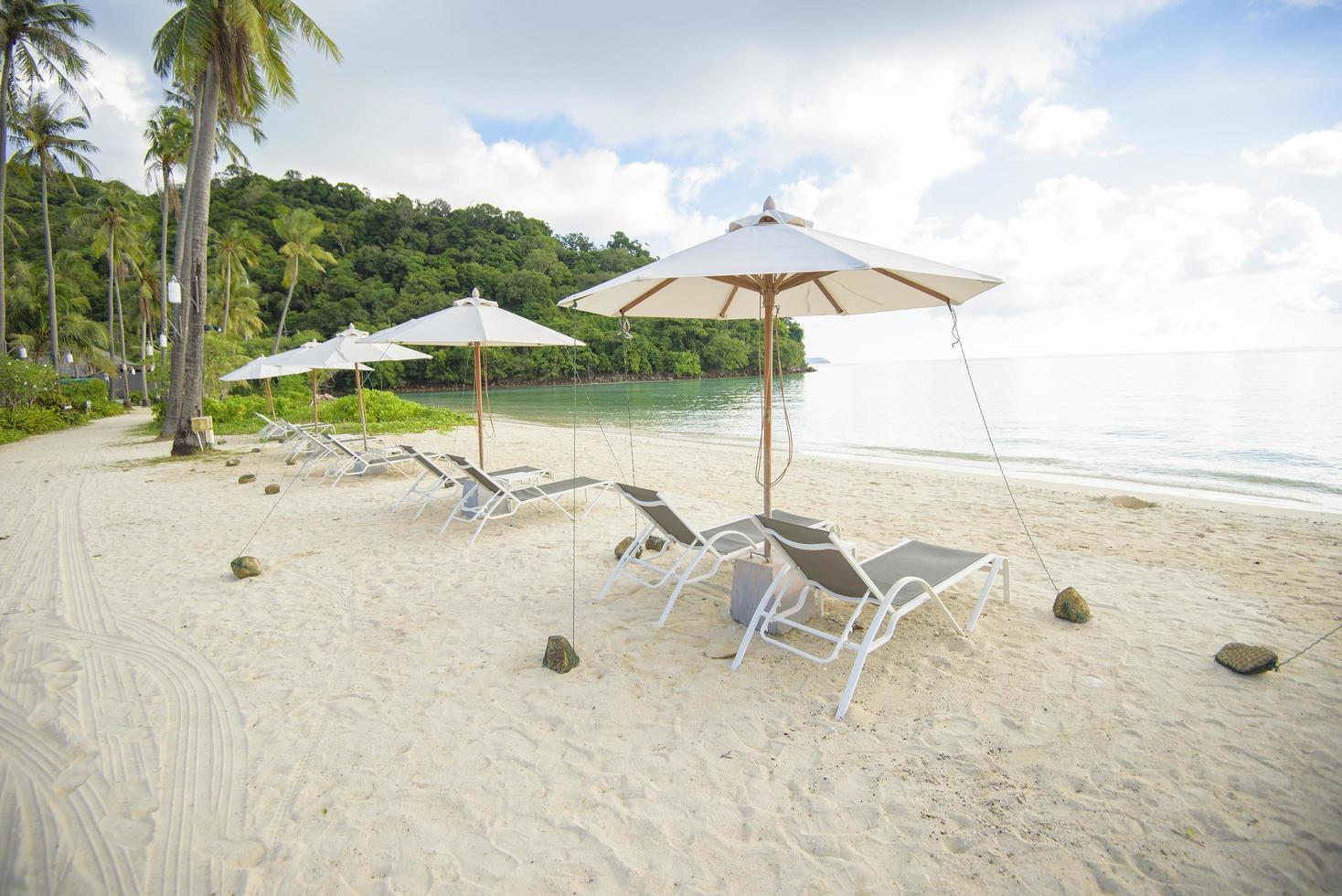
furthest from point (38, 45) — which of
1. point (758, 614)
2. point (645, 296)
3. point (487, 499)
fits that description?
point (758, 614)

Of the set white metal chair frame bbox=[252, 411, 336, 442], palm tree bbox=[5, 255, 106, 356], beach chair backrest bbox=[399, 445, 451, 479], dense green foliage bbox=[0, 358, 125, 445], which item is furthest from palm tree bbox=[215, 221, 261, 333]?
beach chair backrest bbox=[399, 445, 451, 479]

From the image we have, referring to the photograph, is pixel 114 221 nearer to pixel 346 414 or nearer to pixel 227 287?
pixel 227 287

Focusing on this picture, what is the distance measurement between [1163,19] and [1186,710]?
756 centimetres

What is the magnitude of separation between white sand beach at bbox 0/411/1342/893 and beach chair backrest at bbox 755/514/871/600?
0.43m

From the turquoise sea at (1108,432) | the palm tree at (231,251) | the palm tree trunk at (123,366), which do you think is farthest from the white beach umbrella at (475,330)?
the palm tree at (231,251)

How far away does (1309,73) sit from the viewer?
511cm

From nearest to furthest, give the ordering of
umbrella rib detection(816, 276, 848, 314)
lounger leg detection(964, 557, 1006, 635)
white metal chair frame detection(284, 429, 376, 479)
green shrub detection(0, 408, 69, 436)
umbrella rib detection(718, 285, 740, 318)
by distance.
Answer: lounger leg detection(964, 557, 1006, 635) < umbrella rib detection(816, 276, 848, 314) < umbrella rib detection(718, 285, 740, 318) < white metal chair frame detection(284, 429, 376, 479) < green shrub detection(0, 408, 69, 436)

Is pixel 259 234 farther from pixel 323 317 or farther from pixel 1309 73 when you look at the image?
pixel 1309 73

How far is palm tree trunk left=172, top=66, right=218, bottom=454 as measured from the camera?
33.7 ft

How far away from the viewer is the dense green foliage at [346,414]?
583 inches

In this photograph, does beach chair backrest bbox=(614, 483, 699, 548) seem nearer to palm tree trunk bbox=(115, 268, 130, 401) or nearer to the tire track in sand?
the tire track in sand

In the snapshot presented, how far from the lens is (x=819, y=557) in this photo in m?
2.66

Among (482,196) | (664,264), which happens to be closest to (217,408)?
(664,264)

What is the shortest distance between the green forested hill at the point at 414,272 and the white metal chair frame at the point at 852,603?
33.7m
